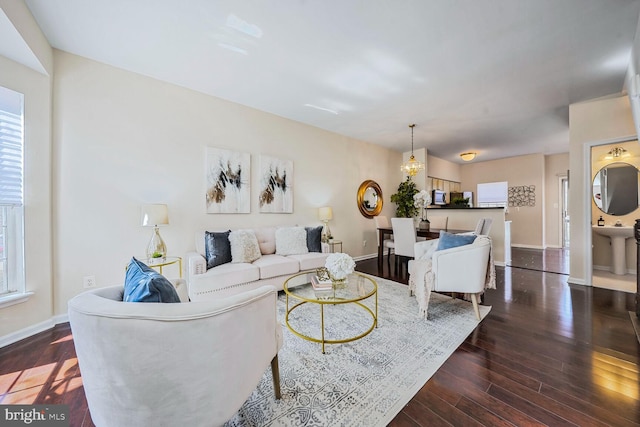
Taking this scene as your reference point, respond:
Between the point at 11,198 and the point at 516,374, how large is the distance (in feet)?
13.6

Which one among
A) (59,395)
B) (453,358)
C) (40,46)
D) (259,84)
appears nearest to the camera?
(59,395)

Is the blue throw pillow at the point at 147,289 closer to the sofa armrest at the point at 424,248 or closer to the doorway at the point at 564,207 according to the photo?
the sofa armrest at the point at 424,248

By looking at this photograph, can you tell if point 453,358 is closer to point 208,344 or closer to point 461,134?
point 208,344

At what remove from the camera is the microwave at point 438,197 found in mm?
6417

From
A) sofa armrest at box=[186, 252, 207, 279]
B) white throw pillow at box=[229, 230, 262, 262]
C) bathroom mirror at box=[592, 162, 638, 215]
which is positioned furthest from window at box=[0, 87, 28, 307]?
bathroom mirror at box=[592, 162, 638, 215]

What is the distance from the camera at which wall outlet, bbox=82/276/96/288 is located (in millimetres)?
2387

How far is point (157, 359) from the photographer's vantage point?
0.80m

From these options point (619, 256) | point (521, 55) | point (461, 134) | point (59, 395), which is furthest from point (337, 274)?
point (619, 256)

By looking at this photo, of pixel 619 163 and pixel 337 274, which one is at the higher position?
Result: pixel 619 163

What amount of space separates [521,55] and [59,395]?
4.56m

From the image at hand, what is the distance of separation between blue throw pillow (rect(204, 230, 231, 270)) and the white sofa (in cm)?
7

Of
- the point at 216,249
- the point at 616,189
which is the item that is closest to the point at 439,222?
the point at 616,189

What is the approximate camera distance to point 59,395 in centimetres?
139

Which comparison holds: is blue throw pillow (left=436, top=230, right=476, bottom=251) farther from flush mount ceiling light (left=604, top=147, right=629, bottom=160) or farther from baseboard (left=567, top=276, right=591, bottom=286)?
flush mount ceiling light (left=604, top=147, right=629, bottom=160)
